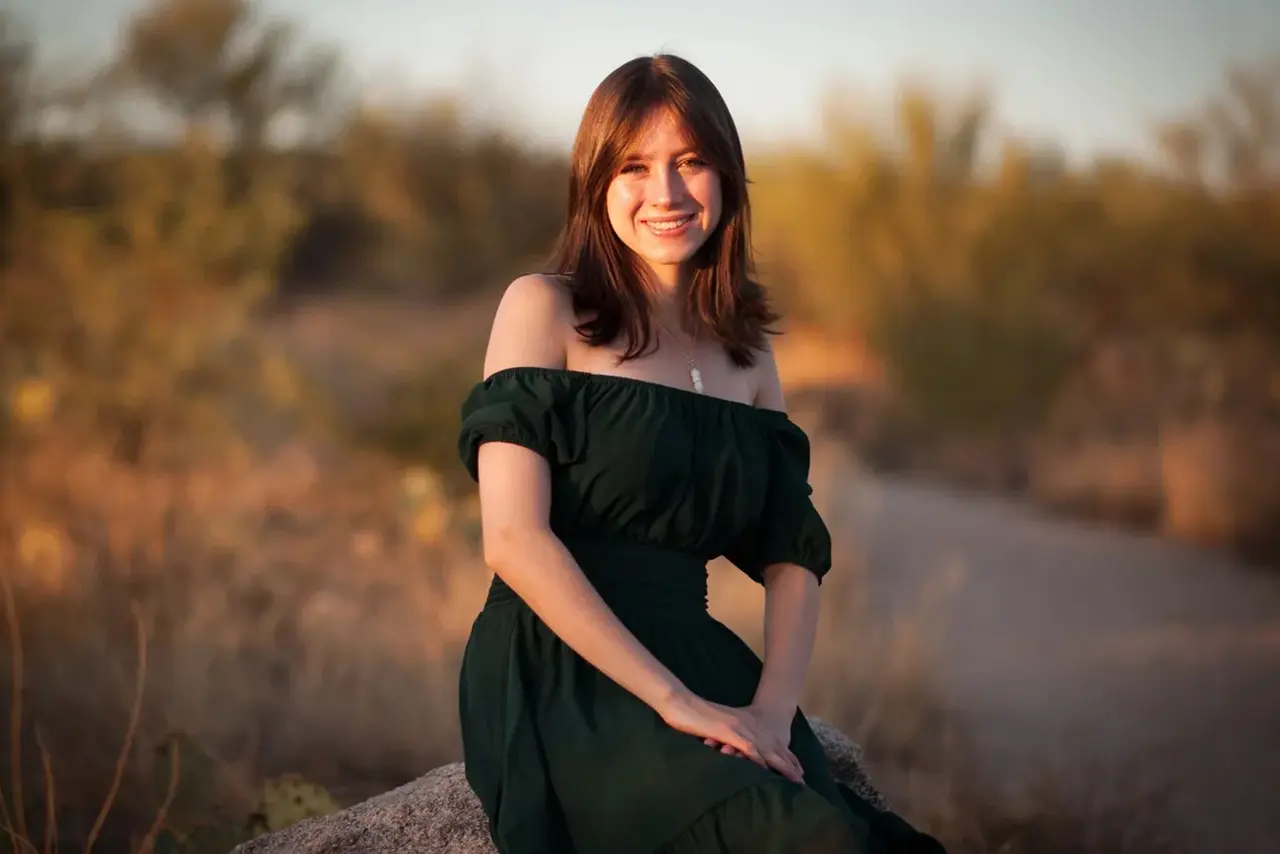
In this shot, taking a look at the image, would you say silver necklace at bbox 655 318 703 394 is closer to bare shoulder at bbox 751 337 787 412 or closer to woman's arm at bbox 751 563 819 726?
bare shoulder at bbox 751 337 787 412

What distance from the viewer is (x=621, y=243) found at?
7.40ft

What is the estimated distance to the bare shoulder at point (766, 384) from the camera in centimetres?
235

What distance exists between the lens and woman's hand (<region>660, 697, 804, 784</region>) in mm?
1887

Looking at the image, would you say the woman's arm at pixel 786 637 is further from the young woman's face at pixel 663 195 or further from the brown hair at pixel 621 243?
the young woman's face at pixel 663 195

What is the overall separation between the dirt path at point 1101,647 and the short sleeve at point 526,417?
3.03 meters

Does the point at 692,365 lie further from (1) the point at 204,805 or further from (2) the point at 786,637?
(1) the point at 204,805

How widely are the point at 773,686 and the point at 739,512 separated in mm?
274

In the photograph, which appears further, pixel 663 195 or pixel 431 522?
pixel 431 522

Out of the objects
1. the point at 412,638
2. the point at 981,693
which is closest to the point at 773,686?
the point at 412,638

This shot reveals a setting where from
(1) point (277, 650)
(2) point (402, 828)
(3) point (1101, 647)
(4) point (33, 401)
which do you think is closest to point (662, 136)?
(2) point (402, 828)

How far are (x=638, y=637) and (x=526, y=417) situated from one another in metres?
0.38

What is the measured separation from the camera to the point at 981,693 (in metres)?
6.25

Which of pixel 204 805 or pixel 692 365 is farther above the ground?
pixel 692 365

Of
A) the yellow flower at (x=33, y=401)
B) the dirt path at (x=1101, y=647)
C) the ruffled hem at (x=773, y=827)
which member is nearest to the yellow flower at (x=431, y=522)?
the yellow flower at (x=33, y=401)
